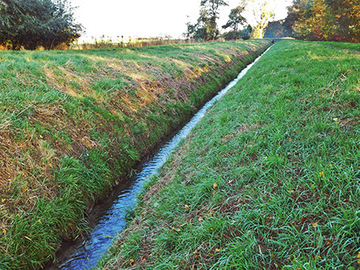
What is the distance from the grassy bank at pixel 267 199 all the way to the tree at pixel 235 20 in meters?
57.9

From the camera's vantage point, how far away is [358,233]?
2176 mm

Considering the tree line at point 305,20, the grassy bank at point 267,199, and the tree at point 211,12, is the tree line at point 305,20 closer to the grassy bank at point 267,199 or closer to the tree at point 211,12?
the tree at point 211,12

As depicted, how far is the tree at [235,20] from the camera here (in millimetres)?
56312

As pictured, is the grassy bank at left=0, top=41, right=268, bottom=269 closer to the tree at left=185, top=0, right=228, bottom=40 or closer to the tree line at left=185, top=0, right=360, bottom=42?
the tree line at left=185, top=0, right=360, bottom=42

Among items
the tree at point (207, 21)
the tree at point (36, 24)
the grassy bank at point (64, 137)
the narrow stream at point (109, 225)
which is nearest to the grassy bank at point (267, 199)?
the narrow stream at point (109, 225)

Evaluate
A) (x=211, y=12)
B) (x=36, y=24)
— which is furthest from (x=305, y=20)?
(x=36, y=24)

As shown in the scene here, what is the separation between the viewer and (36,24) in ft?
44.1

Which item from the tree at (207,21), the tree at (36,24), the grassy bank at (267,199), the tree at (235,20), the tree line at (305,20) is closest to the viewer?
the grassy bank at (267,199)

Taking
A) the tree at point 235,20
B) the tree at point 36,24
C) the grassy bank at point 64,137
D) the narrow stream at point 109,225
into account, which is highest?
the tree at point 235,20

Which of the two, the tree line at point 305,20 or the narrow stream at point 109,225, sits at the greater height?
the tree line at point 305,20

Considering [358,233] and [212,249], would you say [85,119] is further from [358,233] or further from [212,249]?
[358,233]

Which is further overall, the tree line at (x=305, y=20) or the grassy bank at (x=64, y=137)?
the tree line at (x=305, y=20)

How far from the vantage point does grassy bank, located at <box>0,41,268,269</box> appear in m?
3.72

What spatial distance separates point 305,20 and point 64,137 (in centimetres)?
5156
